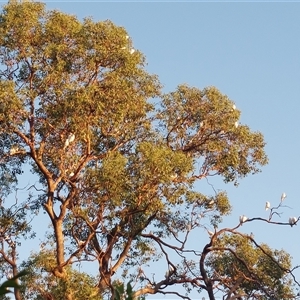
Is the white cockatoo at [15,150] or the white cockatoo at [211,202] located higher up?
the white cockatoo at [15,150]

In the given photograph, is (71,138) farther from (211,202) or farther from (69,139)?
(211,202)

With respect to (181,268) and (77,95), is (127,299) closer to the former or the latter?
(77,95)

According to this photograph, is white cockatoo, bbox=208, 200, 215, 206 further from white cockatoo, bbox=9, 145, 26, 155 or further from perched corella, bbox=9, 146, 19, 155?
perched corella, bbox=9, 146, 19, 155

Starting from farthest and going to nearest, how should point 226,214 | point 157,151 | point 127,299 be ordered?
point 226,214 < point 157,151 < point 127,299

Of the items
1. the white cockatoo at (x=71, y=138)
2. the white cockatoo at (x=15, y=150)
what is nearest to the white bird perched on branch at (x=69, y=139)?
the white cockatoo at (x=71, y=138)

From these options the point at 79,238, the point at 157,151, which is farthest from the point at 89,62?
the point at 79,238

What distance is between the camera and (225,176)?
15156 mm

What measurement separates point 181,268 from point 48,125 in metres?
3.73

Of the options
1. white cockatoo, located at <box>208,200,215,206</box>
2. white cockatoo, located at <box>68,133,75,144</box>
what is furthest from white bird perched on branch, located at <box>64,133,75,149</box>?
white cockatoo, located at <box>208,200,215,206</box>

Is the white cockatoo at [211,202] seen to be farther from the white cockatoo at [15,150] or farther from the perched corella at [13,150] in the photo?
the perched corella at [13,150]

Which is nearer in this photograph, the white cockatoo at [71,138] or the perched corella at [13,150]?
the white cockatoo at [71,138]

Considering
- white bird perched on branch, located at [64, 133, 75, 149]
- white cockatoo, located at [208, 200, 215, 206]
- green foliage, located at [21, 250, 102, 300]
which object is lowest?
green foliage, located at [21, 250, 102, 300]

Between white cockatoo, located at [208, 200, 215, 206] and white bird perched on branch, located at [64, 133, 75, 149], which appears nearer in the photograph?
white bird perched on branch, located at [64, 133, 75, 149]

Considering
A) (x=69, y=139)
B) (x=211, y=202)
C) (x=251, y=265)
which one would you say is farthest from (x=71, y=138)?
(x=251, y=265)
